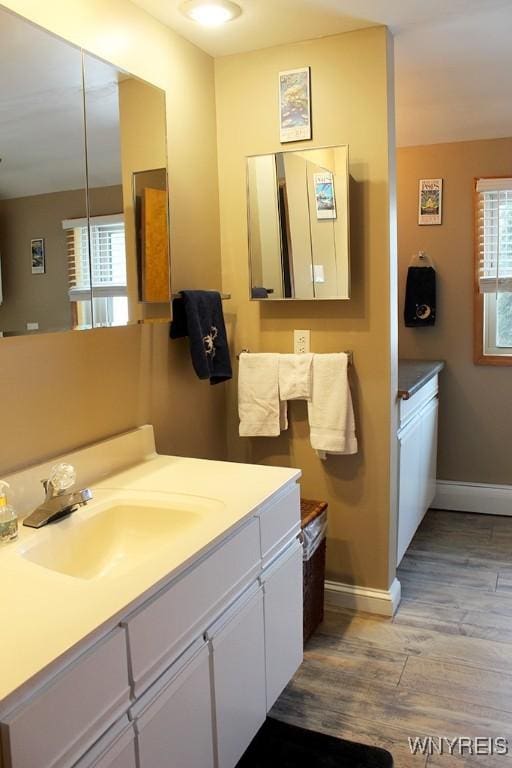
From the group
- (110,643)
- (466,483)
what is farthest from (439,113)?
(110,643)

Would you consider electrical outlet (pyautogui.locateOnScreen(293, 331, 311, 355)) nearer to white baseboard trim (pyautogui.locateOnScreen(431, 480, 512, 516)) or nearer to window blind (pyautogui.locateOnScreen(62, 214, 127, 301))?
window blind (pyautogui.locateOnScreen(62, 214, 127, 301))

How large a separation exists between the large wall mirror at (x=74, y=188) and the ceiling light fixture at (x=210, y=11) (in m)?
0.30

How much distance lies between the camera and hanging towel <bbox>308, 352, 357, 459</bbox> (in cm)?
269

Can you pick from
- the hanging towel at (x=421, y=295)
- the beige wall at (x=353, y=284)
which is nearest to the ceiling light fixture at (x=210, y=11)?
the beige wall at (x=353, y=284)

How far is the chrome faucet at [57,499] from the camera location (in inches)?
67.4

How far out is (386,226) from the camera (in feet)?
8.65

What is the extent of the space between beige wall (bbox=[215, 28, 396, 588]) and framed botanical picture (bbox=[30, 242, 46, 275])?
1.21m

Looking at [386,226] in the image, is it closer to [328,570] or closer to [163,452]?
[163,452]

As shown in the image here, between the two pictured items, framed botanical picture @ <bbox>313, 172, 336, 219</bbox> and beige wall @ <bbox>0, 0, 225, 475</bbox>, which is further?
framed botanical picture @ <bbox>313, 172, 336, 219</bbox>

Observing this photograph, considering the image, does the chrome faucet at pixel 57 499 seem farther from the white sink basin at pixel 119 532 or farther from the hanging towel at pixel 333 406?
the hanging towel at pixel 333 406

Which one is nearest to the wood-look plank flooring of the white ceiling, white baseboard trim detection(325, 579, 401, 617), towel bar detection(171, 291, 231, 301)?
white baseboard trim detection(325, 579, 401, 617)

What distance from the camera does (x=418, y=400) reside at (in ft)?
11.3

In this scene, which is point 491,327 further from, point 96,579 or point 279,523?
point 96,579

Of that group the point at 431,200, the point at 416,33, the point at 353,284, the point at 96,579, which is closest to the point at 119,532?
the point at 96,579
